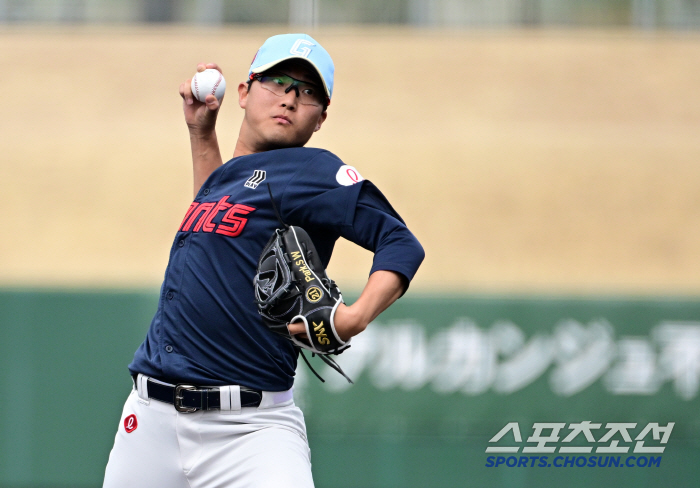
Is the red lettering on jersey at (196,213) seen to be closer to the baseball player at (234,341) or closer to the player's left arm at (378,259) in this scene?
the baseball player at (234,341)

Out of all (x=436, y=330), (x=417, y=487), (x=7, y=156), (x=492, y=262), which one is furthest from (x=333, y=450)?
(x=7, y=156)

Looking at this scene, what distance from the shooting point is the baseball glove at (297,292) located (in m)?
2.13

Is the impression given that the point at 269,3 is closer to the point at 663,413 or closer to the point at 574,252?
the point at 574,252

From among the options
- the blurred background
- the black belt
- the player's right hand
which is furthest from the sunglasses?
the blurred background

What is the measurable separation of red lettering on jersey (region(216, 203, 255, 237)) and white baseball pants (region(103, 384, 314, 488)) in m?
0.49

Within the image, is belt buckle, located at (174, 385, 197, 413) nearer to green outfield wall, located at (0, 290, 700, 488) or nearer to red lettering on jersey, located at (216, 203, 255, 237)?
red lettering on jersey, located at (216, 203, 255, 237)

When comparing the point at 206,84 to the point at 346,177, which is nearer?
the point at 346,177

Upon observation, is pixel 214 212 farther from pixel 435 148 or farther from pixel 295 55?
pixel 435 148

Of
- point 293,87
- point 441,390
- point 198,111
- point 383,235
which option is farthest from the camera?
point 441,390

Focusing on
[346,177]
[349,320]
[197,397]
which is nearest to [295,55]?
[346,177]

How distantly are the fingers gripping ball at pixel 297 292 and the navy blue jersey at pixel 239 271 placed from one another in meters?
0.13

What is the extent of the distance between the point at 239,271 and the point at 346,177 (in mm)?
412

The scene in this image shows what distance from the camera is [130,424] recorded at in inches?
97.1

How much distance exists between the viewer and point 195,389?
93.1 inches
